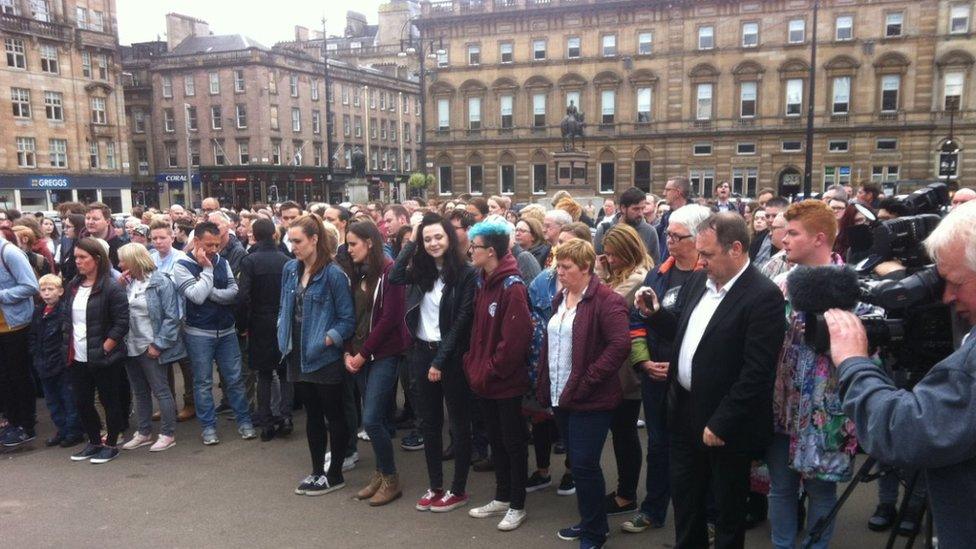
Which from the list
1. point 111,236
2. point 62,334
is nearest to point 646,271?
point 62,334

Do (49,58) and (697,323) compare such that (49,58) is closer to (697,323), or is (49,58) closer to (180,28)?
(180,28)

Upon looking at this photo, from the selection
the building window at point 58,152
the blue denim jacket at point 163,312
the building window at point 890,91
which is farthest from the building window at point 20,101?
the building window at point 890,91

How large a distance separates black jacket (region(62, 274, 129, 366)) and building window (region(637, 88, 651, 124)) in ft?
151

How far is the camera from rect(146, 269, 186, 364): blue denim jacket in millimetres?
6445

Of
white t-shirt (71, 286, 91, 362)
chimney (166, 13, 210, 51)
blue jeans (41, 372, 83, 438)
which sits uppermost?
chimney (166, 13, 210, 51)

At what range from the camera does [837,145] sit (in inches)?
1801

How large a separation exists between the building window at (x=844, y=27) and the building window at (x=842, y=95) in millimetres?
2572

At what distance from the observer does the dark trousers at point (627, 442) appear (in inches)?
189

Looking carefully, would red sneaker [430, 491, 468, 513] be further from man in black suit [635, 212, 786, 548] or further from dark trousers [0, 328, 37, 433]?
dark trousers [0, 328, 37, 433]

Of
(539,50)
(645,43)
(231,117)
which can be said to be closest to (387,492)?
(645,43)

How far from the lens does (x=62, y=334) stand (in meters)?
6.66

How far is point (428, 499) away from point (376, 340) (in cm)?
130

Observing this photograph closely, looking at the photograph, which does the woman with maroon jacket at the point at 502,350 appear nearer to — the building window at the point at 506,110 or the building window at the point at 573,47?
the building window at the point at 573,47

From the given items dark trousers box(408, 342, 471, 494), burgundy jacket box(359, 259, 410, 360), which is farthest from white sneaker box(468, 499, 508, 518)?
burgundy jacket box(359, 259, 410, 360)
